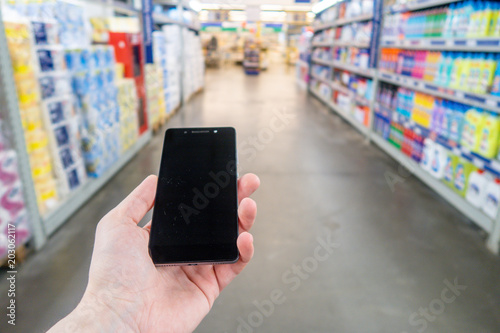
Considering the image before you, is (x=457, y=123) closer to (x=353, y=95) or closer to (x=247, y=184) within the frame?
(x=247, y=184)

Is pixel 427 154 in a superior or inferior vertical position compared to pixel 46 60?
inferior

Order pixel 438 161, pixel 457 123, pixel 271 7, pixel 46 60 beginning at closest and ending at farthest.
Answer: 1. pixel 46 60
2. pixel 457 123
3. pixel 438 161
4. pixel 271 7

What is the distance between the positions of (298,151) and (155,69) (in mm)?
2317

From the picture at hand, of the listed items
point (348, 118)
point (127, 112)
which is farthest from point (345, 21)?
point (127, 112)

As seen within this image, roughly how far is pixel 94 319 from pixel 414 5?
13.2 feet

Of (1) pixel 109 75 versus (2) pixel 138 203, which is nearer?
(2) pixel 138 203

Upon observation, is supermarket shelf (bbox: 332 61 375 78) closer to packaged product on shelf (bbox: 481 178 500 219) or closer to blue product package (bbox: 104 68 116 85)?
packaged product on shelf (bbox: 481 178 500 219)

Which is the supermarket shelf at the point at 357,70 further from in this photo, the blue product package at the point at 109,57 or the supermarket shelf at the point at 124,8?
the blue product package at the point at 109,57

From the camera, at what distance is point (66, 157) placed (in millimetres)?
2549

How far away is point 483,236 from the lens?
245 centimetres

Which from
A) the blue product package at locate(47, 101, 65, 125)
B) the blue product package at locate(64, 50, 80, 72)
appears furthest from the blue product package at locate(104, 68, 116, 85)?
the blue product package at locate(47, 101, 65, 125)

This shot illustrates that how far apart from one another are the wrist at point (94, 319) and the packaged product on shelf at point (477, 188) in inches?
104

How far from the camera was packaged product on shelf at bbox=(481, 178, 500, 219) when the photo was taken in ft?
7.91

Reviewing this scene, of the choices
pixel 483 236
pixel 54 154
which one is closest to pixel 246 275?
pixel 54 154
